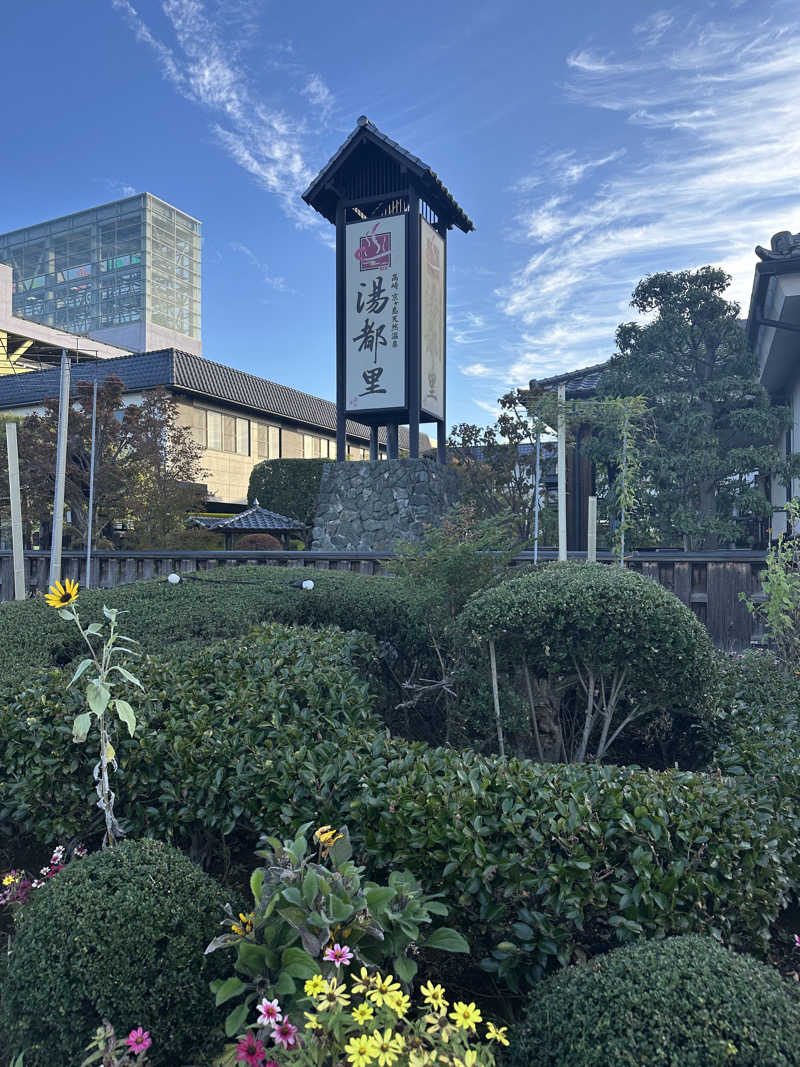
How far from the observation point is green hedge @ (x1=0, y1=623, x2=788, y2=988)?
224cm

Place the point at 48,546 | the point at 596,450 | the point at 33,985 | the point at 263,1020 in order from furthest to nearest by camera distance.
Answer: the point at 48,546 < the point at 596,450 < the point at 33,985 < the point at 263,1020

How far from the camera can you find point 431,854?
7.67 ft

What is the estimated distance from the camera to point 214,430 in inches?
984

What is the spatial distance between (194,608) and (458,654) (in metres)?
2.19

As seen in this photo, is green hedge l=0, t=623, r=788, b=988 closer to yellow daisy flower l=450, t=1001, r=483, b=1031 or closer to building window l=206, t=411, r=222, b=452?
yellow daisy flower l=450, t=1001, r=483, b=1031

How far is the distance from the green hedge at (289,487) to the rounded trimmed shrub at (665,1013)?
18667mm

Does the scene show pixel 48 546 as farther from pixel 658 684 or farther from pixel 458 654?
pixel 658 684

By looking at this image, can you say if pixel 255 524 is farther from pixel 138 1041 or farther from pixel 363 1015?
pixel 363 1015

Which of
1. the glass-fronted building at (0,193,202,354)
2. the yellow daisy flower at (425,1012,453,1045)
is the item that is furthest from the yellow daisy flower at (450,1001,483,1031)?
the glass-fronted building at (0,193,202,354)

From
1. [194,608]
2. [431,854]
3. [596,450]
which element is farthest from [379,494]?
[431,854]

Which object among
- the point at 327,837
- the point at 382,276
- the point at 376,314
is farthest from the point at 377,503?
the point at 327,837

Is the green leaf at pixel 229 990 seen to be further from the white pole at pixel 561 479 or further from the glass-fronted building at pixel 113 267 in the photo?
the glass-fronted building at pixel 113 267

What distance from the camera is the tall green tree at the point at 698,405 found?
12492mm

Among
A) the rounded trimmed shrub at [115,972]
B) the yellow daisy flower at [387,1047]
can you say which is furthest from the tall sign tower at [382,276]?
the yellow daisy flower at [387,1047]
